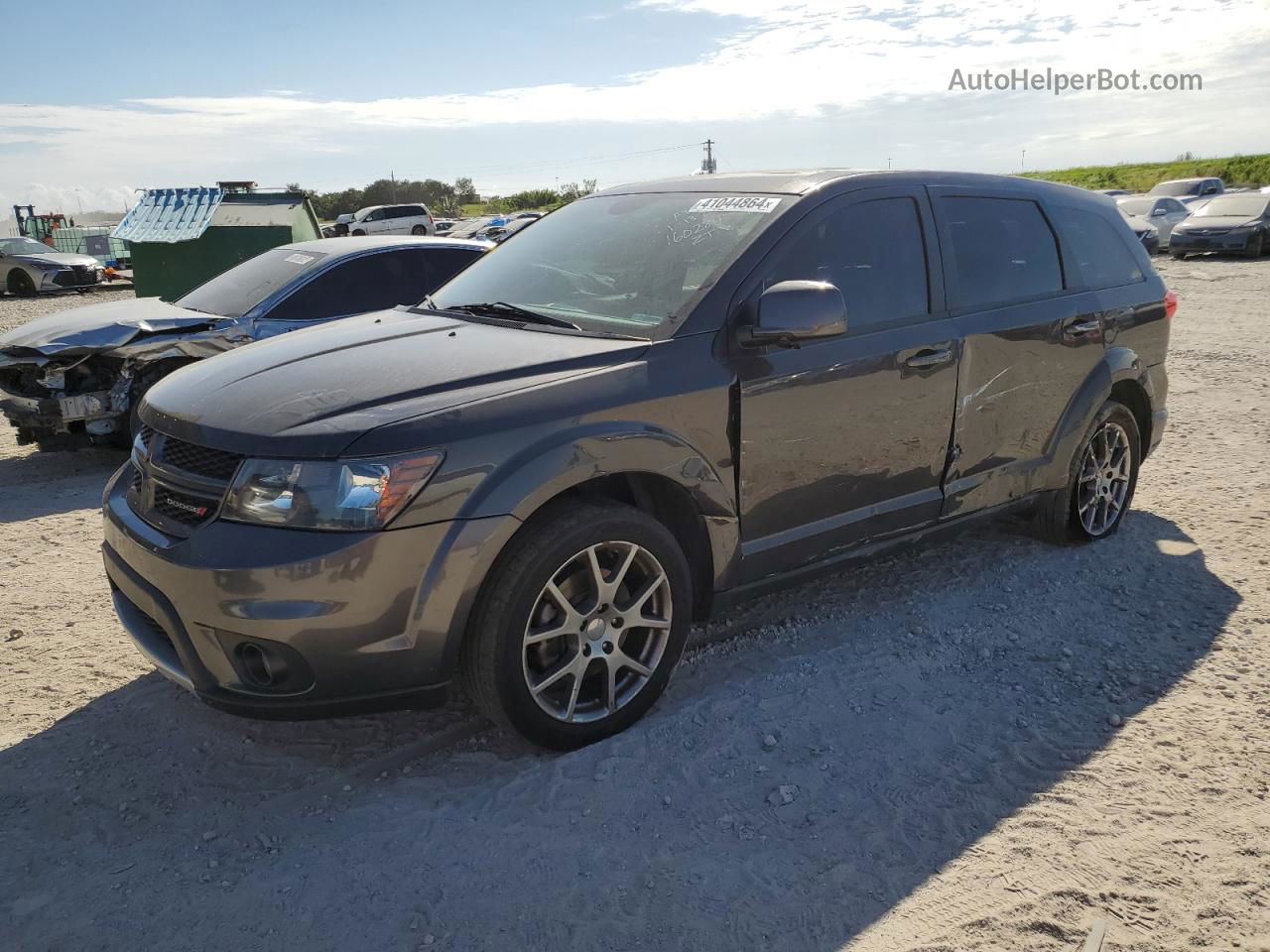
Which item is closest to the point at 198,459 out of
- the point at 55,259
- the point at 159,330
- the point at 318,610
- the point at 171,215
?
the point at 318,610

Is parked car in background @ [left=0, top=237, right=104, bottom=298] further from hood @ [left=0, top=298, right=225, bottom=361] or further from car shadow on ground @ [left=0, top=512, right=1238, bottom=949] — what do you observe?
car shadow on ground @ [left=0, top=512, right=1238, bottom=949]

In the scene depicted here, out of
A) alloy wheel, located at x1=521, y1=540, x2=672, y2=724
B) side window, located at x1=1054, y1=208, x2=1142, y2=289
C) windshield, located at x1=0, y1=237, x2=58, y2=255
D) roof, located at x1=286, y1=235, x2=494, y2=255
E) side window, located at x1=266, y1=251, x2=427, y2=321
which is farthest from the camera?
windshield, located at x1=0, y1=237, x2=58, y2=255

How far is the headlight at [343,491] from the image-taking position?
110 inches

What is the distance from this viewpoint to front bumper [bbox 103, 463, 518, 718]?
2779 mm

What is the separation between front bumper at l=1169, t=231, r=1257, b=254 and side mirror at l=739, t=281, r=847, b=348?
23.9 metres

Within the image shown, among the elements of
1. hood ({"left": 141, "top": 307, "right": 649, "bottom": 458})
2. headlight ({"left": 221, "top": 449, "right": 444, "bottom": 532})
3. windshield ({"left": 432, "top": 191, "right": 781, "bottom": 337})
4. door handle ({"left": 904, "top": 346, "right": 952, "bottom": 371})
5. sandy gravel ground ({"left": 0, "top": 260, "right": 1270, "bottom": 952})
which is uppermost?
windshield ({"left": 432, "top": 191, "right": 781, "bottom": 337})

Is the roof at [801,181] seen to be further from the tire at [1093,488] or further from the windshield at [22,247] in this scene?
the windshield at [22,247]

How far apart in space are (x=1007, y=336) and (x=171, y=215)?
10.2 m

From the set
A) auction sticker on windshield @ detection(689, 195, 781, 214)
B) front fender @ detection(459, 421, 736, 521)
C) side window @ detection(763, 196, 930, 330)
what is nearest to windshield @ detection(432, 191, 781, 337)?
auction sticker on windshield @ detection(689, 195, 781, 214)

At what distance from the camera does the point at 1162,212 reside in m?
26.6

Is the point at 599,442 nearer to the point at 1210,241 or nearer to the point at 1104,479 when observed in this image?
the point at 1104,479

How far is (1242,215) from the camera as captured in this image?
2341 centimetres

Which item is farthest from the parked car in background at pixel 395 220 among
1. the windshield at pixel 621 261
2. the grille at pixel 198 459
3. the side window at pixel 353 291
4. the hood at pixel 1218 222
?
the grille at pixel 198 459

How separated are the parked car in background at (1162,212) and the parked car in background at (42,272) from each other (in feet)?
→ 82.0
